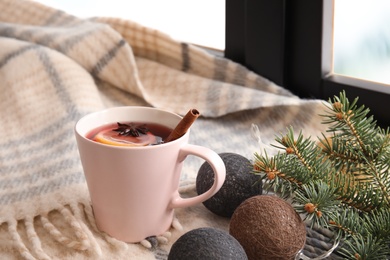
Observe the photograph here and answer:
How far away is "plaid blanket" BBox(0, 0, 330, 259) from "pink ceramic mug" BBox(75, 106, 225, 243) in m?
0.02

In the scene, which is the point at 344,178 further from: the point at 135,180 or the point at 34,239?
the point at 34,239

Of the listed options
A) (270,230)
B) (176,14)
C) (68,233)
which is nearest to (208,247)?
(270,230)

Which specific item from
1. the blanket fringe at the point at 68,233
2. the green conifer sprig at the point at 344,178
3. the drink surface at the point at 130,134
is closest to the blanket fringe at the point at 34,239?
the blanket fringe at the point at 68,233

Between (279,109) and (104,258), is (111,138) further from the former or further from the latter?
(279,109)

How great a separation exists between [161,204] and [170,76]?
1.39 feet

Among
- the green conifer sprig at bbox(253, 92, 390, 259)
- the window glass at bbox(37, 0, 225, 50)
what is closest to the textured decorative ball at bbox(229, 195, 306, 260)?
the green conifer sprig at bbox(253, 92, 390, 259)

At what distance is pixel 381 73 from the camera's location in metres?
→ 0.80

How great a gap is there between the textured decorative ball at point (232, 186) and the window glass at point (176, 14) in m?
0.46

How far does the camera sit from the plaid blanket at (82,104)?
596 millimetres

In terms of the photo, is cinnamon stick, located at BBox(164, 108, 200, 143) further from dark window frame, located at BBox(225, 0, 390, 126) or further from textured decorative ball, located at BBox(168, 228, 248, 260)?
dark window frame, located at BBox(225, 0, 390, 126)

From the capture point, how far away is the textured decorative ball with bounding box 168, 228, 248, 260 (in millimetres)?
475

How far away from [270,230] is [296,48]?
45cm

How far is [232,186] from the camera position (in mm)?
598

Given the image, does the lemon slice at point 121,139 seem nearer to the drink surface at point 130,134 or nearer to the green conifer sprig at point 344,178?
the drink surface at point 130,134
